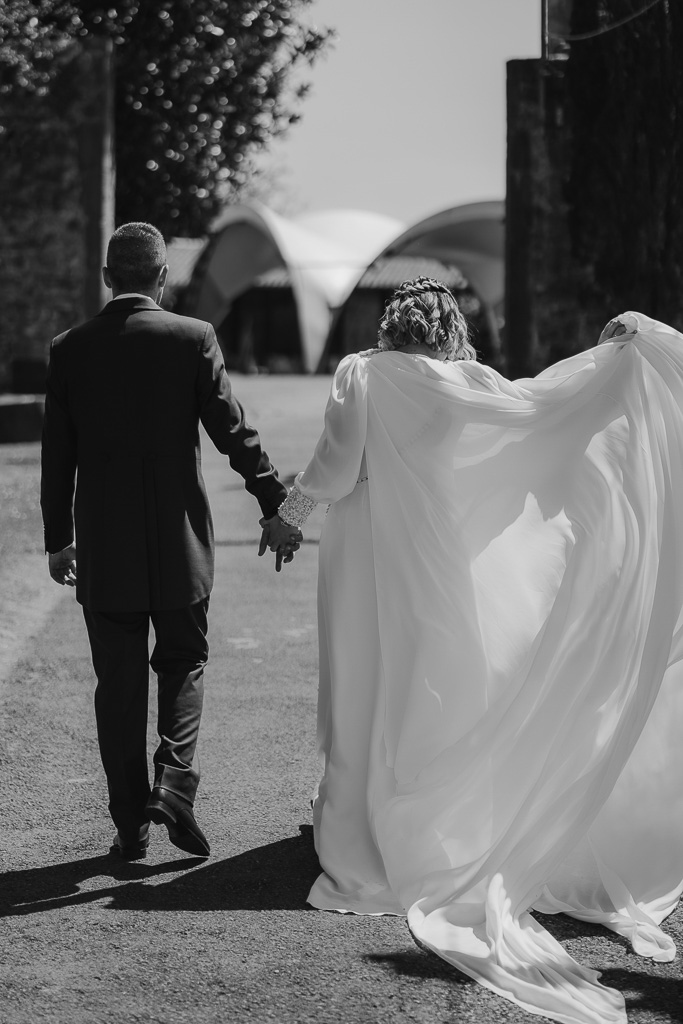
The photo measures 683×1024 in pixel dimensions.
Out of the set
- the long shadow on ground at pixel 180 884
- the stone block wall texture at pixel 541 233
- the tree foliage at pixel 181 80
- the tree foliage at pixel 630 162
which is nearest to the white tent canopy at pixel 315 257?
the tree foliage at pixel 181 80

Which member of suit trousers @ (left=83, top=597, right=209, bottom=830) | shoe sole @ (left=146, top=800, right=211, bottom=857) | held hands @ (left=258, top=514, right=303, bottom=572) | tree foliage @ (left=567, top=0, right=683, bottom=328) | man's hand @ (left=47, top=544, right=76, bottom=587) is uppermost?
tree foliage @ (left=567, top=0, right=683, bottom=328)

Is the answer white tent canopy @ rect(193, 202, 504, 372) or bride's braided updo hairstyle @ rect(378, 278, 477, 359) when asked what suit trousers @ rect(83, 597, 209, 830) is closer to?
bride's braided updo hairstyle @ rect(378, 278, 477, 359)

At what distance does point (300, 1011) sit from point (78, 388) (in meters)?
1.98

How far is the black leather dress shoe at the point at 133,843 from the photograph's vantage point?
387cm

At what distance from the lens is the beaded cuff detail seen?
13.0 ft

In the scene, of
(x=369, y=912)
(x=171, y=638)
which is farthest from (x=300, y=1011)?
(x=171, y=638)

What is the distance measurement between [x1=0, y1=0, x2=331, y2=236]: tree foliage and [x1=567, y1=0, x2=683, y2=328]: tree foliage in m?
11.4

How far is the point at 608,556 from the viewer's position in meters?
3.73

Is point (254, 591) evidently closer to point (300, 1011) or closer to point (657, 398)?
point (657, 398)

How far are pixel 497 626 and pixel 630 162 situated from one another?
7660 millimetres

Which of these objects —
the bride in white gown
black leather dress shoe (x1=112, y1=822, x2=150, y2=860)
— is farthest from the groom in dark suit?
the bride in white gown

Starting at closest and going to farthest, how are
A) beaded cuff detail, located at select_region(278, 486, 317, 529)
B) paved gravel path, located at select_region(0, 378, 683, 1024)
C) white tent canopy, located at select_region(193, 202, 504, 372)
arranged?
paved gravel path, located at select_region(0, 378, 683, 1024) → beaded cuff detail, located at select_region(278, 486, 317, 529) → white tent canopy, located at select_region(193, 202, 504, 372)

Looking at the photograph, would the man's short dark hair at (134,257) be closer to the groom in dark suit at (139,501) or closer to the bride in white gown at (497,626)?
the groom in dark suit at (139,501)

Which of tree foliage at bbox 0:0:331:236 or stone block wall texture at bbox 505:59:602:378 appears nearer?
stone block wall texture at bbox 505:59:602:378
